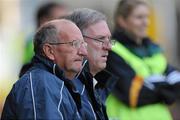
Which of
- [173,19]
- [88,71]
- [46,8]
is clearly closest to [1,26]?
[173,19]

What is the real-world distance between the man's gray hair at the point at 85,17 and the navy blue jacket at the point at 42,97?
0.73m

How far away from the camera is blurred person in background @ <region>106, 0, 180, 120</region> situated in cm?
676

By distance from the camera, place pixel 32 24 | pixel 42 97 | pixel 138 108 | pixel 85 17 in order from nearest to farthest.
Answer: pixel 42 97, pixel 85 17, pixel 138 108, pixel 32 24

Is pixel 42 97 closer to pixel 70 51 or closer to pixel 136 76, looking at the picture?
pixel 70 51

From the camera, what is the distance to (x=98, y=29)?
573 cm

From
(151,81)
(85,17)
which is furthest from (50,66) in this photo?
(151,81)

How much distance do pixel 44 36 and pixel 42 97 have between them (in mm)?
526

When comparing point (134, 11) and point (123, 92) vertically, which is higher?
point (134, 11)

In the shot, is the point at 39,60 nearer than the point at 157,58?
Yes

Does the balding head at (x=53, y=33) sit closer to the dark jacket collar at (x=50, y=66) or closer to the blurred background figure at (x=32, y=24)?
the dark jacket collar at (x=50, y=66)

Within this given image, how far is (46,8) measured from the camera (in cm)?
741

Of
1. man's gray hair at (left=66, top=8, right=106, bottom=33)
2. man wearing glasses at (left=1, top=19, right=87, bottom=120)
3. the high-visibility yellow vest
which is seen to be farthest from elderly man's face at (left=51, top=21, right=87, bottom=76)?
the high-visibility yellow vest

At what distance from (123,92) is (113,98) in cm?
11

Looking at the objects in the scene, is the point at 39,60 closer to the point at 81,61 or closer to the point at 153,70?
the point at 81,61
